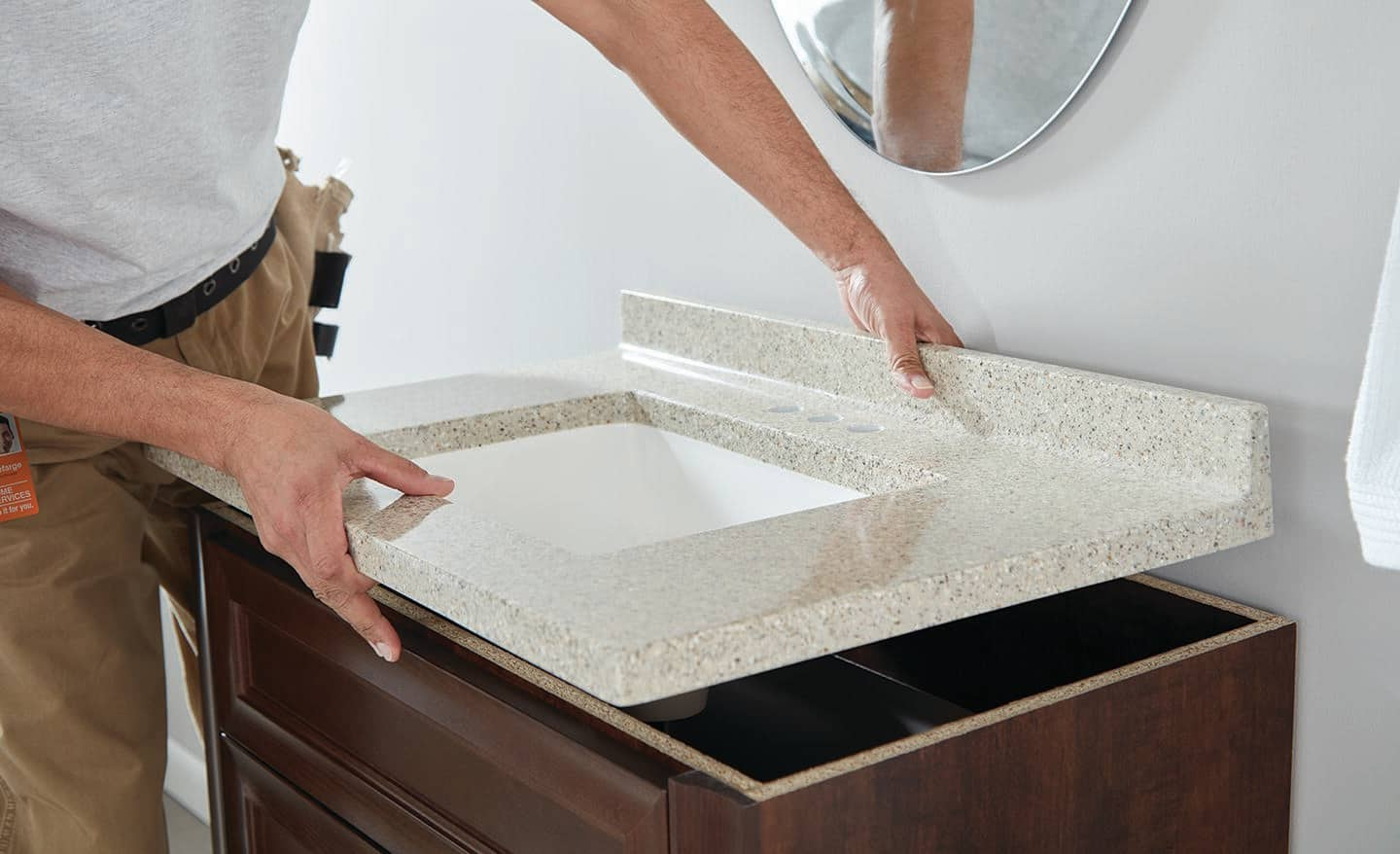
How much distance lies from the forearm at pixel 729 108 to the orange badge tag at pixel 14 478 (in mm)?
661

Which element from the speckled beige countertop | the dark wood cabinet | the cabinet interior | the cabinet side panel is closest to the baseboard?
the dark wood cabinet

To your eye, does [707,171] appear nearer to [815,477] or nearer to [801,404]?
[801,404]

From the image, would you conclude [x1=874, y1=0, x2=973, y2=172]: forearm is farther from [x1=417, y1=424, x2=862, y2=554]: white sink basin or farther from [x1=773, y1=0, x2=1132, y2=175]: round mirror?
[x1=417, y1=424, x2=862, y2=554]: white sink basin

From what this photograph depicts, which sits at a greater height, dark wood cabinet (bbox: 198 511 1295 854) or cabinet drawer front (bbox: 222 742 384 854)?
dark wood cabinet (bbox: 198 511 1295 854)

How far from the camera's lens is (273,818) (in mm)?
1334

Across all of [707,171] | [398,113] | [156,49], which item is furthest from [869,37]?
[398,113]

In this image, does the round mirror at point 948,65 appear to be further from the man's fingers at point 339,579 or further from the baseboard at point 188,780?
the baseboard at point 188,780

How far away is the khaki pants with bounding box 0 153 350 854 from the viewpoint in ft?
4.47

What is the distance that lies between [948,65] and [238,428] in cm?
68

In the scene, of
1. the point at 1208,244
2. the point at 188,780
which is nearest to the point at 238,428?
the point at 1208,244

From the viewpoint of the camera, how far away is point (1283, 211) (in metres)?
1.04

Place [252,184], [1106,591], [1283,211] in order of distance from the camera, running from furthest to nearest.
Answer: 1. [252,184]
2. [1106,591]
3. [1283,211]

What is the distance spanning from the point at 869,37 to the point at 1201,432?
50 cm

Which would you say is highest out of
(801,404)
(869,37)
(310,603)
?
(869,37)
